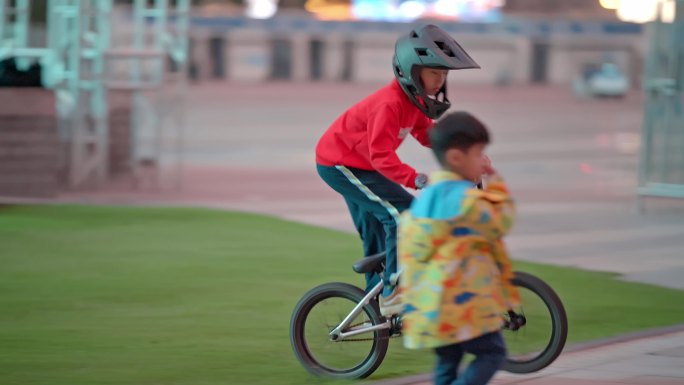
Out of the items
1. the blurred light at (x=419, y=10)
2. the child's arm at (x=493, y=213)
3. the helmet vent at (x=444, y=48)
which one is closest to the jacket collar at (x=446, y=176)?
the child's arm at (x=493, y=213)

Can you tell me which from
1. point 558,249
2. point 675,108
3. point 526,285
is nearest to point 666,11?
point 675,108

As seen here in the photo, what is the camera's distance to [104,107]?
15711 millimetres

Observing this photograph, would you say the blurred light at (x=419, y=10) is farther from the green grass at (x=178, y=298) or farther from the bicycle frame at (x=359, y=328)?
the bicycle frame at (x=359, y=328)

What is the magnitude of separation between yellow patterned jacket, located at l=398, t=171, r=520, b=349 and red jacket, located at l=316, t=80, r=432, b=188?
1045 millimetres

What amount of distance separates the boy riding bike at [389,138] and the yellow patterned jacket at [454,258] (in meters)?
1.01

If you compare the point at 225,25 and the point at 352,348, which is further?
the point at 225,25

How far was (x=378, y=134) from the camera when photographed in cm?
587

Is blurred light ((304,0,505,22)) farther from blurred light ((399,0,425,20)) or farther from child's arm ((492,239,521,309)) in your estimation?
child's arm ((492,239,521,309))

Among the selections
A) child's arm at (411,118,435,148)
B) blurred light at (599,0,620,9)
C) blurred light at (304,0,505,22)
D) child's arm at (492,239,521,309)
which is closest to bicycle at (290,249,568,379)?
child's arm at (411,118,435,148)

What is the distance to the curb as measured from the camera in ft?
20.3

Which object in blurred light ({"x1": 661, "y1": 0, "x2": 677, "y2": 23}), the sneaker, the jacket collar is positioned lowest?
the sneaker

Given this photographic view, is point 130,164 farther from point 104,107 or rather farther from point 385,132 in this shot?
point 385,132

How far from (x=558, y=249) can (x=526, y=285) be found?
5.10 metres

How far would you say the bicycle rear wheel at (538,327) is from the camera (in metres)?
6.05
